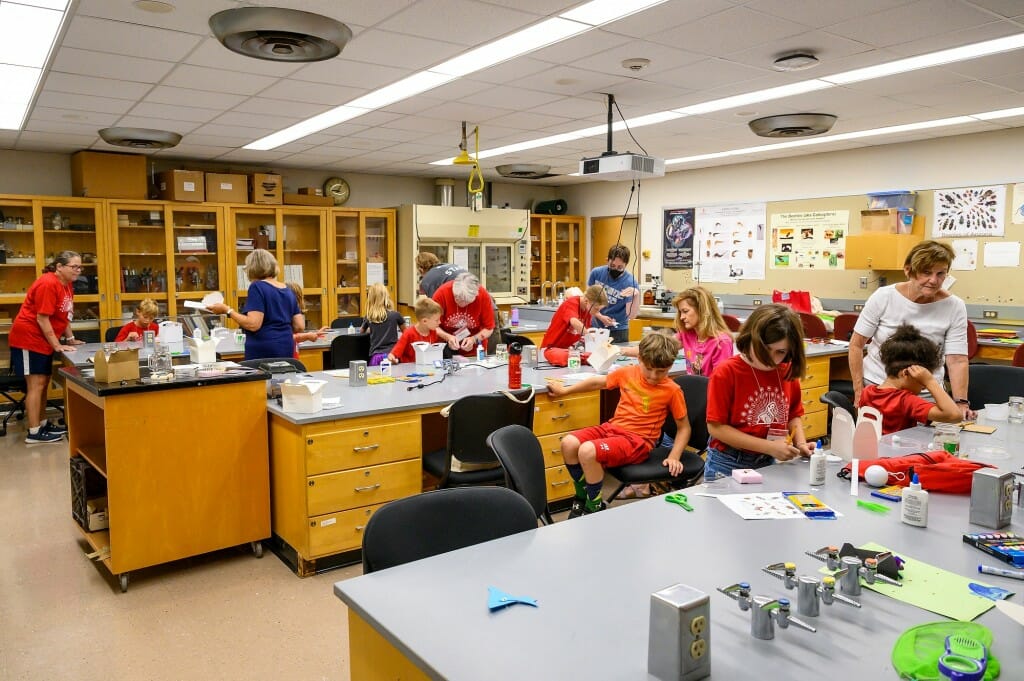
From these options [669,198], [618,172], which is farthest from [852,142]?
[618,172]

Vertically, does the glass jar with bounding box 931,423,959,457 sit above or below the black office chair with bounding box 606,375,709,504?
above

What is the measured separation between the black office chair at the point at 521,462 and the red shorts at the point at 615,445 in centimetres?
74

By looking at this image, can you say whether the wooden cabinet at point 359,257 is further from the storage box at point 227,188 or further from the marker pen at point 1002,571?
the marker pen at point 1002,571

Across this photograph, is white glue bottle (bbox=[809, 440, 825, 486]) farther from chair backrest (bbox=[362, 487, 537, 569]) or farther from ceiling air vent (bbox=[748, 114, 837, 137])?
ceiling air vent (bbox=[748, 114, 837, 137])

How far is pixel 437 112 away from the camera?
560 cm

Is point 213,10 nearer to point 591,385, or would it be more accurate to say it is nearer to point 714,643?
point 591,385

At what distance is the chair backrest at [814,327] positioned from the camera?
6.25 m

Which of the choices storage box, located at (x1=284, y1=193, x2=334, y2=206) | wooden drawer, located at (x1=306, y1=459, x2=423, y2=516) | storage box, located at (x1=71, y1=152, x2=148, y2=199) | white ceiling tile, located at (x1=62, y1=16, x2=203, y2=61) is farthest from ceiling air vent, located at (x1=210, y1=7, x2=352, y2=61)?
storage box, located at (x1=284, y1=193, x2=334, y2=206)

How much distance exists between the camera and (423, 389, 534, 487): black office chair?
133 inches

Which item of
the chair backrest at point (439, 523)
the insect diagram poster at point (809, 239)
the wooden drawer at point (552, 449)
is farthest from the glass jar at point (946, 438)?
the insect diagram poster at point (809, 239)

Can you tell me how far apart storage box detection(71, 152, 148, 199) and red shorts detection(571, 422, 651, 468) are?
20.2 feet

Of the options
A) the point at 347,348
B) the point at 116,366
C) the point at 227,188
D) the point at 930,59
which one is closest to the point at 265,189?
the point at 227,188

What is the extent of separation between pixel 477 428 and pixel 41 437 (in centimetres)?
451

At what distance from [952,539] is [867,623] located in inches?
25.3
